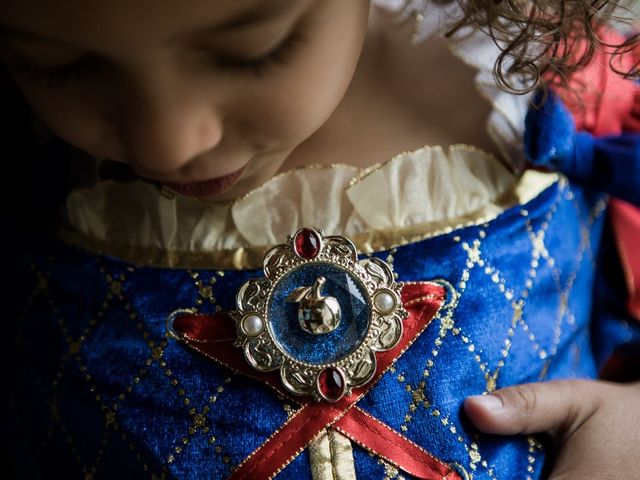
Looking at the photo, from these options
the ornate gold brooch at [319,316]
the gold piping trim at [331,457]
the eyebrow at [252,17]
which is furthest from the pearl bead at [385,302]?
the eyebrow at [252,17]

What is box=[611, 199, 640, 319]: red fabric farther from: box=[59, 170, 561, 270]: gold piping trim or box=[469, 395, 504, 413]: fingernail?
box=[469, 395, 504, 413]: fingernail

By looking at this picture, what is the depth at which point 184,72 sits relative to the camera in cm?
50

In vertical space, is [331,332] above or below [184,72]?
below

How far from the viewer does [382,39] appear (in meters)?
0.78

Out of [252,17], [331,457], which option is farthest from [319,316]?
[252,17]

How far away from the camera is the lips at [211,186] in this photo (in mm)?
620

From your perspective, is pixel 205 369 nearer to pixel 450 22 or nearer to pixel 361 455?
pixel 361 455

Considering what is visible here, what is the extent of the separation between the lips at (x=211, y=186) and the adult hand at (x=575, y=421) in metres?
0.27

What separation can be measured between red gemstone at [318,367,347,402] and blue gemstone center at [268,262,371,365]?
10 millimetres

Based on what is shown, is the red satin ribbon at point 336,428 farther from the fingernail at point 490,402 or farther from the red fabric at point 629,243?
the red fabric at point 629,243

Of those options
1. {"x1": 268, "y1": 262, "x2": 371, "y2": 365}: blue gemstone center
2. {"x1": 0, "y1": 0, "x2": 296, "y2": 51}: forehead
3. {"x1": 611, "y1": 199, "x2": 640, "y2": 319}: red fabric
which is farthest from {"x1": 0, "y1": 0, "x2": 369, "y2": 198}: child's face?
{"x1": 611, "y1": 199, "x2": 640, "y2": 319}: red fabric

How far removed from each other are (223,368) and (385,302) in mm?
146

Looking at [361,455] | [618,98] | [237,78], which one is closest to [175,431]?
[361,455]

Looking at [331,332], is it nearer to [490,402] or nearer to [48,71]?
[490,402]
